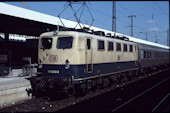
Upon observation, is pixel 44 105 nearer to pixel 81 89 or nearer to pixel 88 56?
pixel 81 89

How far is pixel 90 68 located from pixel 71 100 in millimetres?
1921

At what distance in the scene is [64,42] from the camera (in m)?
13.1

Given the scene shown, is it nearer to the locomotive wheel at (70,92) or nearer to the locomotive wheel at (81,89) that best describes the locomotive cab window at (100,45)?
the locomotive wheel at (81,89)

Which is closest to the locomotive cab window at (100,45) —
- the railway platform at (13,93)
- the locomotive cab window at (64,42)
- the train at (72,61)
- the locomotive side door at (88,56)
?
the train at (72,61)

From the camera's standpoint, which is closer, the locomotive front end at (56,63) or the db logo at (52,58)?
the locomotive front end at (56,63)

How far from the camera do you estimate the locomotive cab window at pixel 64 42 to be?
1290cm

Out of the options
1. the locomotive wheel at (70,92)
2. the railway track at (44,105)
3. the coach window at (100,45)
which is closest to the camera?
the railway track at (44,105)

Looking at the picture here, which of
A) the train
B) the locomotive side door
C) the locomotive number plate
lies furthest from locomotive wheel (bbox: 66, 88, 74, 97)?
the locomotive number plate

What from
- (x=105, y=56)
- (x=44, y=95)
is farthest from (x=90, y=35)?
(x=44, y=95)

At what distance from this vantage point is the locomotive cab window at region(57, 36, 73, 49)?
42.3ft

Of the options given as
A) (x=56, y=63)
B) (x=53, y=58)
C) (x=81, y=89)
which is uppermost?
(x=53, y=58)

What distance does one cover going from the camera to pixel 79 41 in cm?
1281

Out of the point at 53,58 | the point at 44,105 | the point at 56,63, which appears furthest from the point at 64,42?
the point at 44,105

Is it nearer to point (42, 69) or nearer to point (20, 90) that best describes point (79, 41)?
point (42, 69)
